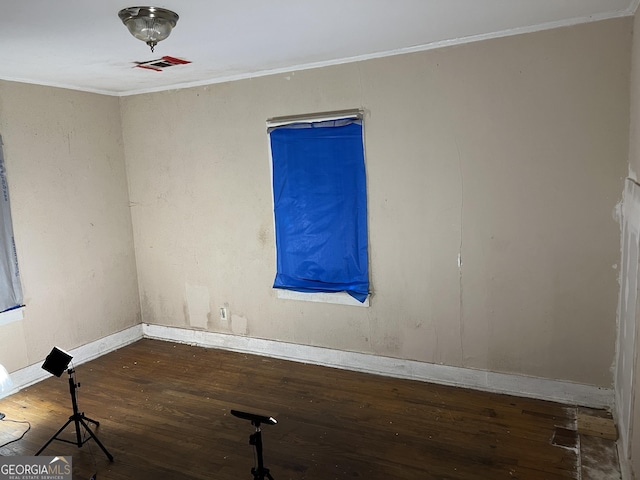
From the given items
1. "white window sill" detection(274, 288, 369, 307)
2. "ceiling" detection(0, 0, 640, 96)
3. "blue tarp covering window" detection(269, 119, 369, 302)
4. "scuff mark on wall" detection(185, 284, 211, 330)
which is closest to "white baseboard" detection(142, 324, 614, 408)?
"scuff mark on wall" detection(185, 284, 211, 330)

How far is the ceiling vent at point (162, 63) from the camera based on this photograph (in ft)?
11.6

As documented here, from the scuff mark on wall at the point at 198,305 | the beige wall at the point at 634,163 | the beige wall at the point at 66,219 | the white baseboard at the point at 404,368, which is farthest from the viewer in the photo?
the scuff mark on wall at the point at 198,305

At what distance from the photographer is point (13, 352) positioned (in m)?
3.95

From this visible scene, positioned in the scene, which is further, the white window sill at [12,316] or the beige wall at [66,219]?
the beige wall at [66,219]

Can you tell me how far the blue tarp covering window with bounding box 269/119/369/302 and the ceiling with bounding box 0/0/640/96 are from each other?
0.61m

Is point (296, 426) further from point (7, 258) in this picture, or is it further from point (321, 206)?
point (7, 258)

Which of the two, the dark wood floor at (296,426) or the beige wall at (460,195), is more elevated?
the beige wall at (460,195)

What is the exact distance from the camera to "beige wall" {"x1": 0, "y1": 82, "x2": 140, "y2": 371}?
396 centimetres

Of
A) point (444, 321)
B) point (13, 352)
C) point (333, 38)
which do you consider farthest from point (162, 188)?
point (444, 321)

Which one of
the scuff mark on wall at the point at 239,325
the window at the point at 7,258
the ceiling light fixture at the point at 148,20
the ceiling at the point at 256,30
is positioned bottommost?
the scuff mark on wall at the point at 239,325
